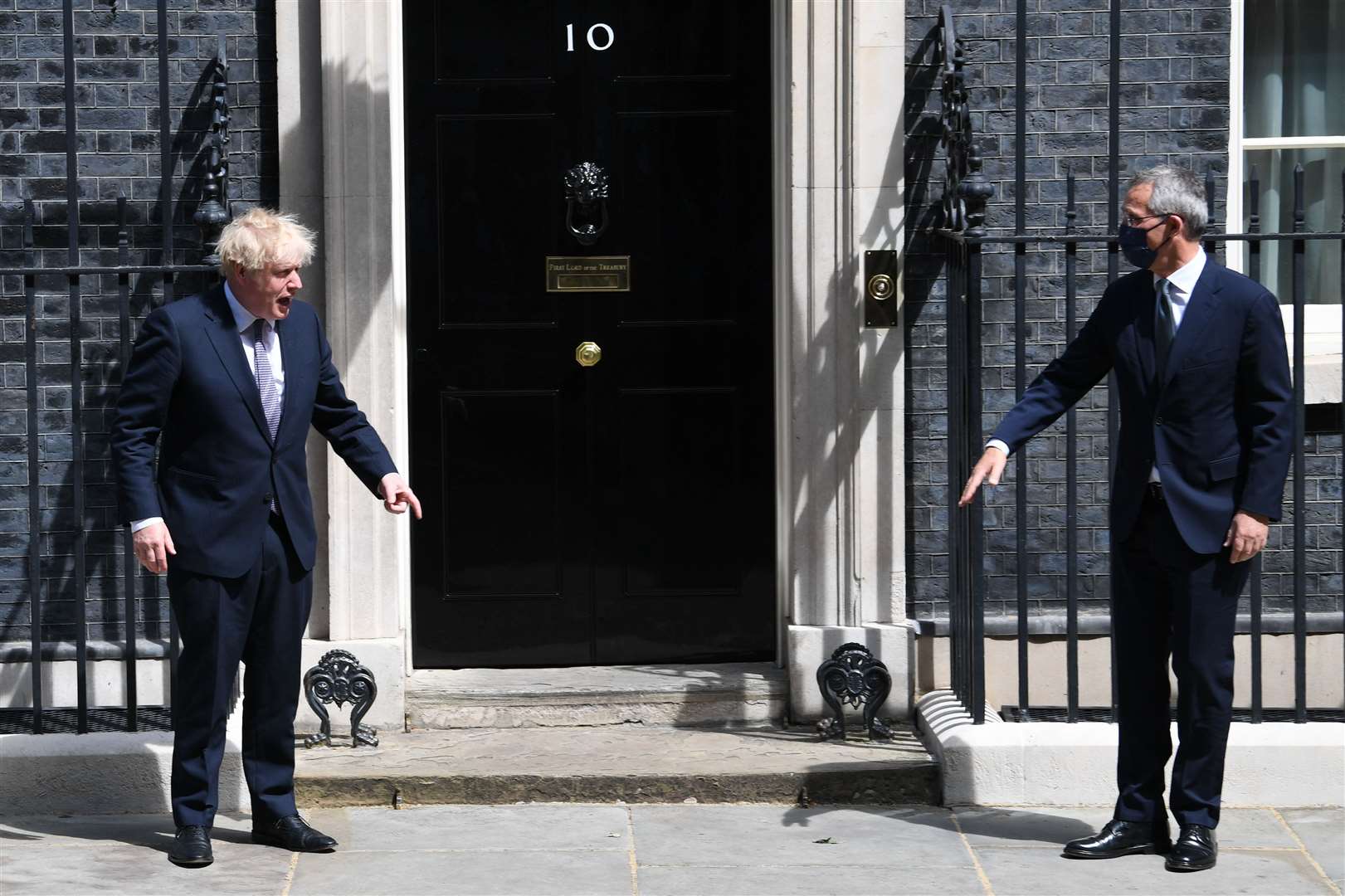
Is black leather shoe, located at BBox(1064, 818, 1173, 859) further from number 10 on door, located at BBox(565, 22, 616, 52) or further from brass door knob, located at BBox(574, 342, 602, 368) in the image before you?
number 10 on door, located at BBox(565, 22, 616, 52)

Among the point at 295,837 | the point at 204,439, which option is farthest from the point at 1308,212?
the point at 295,837

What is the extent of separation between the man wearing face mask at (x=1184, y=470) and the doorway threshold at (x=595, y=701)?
1639mm

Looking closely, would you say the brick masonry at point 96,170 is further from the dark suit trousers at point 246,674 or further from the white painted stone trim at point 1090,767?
the white painted stone trim at point 1090,767

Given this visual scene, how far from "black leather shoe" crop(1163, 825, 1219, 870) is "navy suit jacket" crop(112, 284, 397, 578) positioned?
2673mm

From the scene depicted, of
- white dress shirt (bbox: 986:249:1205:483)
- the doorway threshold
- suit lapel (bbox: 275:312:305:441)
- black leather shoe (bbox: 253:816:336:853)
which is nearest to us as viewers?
Result: white dress shirt (bbox: 986:249:1205:483)

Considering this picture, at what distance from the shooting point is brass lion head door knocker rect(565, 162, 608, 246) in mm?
6523

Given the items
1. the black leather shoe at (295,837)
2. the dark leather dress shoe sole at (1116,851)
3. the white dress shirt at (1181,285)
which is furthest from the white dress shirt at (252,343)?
the dark leather dress shoe sole at (1116,851)

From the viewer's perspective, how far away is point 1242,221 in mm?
6648

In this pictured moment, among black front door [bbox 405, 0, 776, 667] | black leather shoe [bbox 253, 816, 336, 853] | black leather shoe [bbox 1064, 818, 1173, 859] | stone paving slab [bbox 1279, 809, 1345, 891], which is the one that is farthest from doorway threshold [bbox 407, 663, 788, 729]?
stone paving slab [bbox 1279, 809, 1345, 891]

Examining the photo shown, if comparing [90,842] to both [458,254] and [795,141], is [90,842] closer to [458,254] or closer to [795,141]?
[458,254]

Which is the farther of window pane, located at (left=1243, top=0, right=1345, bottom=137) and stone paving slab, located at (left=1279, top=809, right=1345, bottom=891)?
window pane, located at (left=1243, top=0, right=1345, bottom=137)

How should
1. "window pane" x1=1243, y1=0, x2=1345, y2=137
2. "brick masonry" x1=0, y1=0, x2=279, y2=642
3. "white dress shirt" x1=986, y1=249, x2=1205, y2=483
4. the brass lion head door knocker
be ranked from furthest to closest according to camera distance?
"window pane" x1=1243, y1=0, x2=1345, y2=137 → the brass lion head door knocker → "brick masonry" x1=0, y1=0, x2=279, y2=642 → "white dress shirt" x1=986, y1=249, x2=1205, y2=483

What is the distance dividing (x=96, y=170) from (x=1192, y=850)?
169 inches

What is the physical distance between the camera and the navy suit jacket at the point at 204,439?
4973 mm
